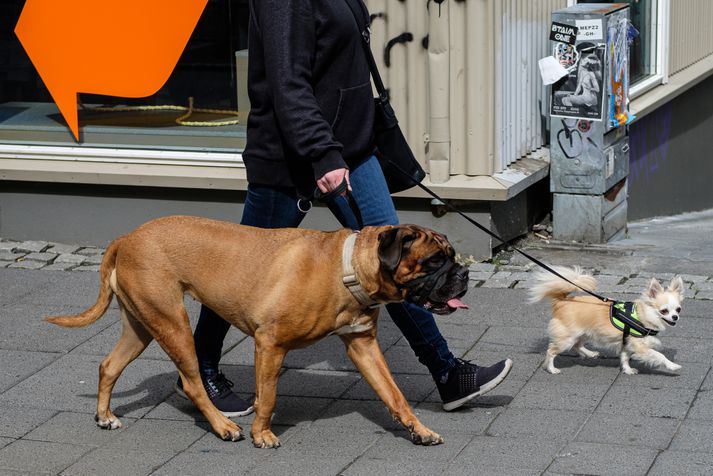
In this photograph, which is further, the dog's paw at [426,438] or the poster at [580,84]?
the poster at [580,84]

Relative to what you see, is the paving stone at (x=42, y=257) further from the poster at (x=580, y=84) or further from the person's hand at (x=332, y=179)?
the person's hand at (x=332, y=179)

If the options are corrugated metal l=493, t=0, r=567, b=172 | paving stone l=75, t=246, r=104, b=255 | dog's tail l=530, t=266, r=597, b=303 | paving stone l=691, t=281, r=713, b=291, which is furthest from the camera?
paving stone l=75, t=246, r=104, b=255

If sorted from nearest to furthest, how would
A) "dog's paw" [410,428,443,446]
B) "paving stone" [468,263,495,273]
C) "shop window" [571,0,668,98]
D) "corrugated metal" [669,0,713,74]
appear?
"dog's paw" [410,428,443,446]
"paving stone" [468,263,495,273]
"shop window" [571,0,668,98]
"corrugated metal" [669,0,713,74]

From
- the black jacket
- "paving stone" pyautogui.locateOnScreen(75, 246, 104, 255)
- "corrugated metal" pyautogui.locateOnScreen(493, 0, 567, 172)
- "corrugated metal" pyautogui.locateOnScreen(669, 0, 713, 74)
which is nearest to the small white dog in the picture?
the black jacket

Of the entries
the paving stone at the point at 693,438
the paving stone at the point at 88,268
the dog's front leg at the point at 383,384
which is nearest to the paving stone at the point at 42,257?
the paving stone at the point at 88,268

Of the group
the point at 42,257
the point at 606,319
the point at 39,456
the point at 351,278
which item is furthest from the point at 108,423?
the point at 42,257

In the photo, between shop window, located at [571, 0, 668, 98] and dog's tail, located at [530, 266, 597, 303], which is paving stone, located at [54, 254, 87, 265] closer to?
dog's tail, located at [530, 266, 597, 303]

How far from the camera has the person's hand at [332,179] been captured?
4848mm

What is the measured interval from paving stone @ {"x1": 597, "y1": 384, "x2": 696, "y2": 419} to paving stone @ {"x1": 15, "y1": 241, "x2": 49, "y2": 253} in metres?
4.78

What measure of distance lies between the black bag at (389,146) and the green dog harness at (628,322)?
1.22m

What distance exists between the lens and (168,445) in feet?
16.7

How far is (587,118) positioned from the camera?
8.41m

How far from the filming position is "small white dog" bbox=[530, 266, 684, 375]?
18.8ft

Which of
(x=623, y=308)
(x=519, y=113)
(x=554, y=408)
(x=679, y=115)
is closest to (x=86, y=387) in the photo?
(x=554, y=408)
